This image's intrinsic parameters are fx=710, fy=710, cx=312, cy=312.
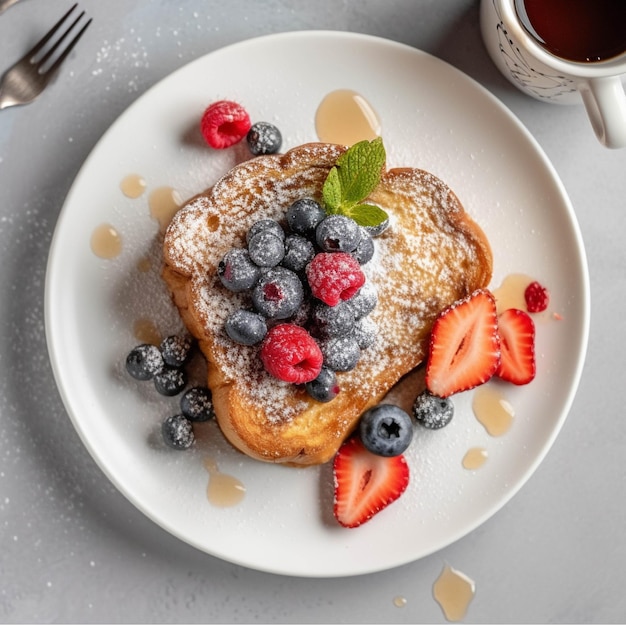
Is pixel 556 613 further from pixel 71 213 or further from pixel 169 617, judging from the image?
pixel 71 213

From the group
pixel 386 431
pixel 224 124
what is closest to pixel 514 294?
pixel 386 431

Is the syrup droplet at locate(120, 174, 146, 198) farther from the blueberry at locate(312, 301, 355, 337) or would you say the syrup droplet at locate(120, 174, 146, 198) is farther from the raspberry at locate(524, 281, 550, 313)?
the raspberry at locate(524, 281, 550, 313)

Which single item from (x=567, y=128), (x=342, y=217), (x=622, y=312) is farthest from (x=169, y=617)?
(x=567, y=128)

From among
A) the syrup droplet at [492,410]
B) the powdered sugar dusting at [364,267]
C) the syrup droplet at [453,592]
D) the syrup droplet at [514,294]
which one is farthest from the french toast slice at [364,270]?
the syrup droplet at [453,592]

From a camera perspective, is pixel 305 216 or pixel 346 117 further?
pixel 346 117

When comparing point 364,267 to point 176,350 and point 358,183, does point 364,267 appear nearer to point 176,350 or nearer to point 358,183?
point 358,183

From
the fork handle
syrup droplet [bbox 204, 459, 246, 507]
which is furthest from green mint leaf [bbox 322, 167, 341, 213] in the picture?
the fork handle

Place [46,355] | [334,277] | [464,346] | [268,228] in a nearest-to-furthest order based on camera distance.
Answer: [334,277]
[268,228]
[464,346]
[46,355]

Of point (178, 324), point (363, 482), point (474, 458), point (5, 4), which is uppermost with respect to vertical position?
point (5, 4)
